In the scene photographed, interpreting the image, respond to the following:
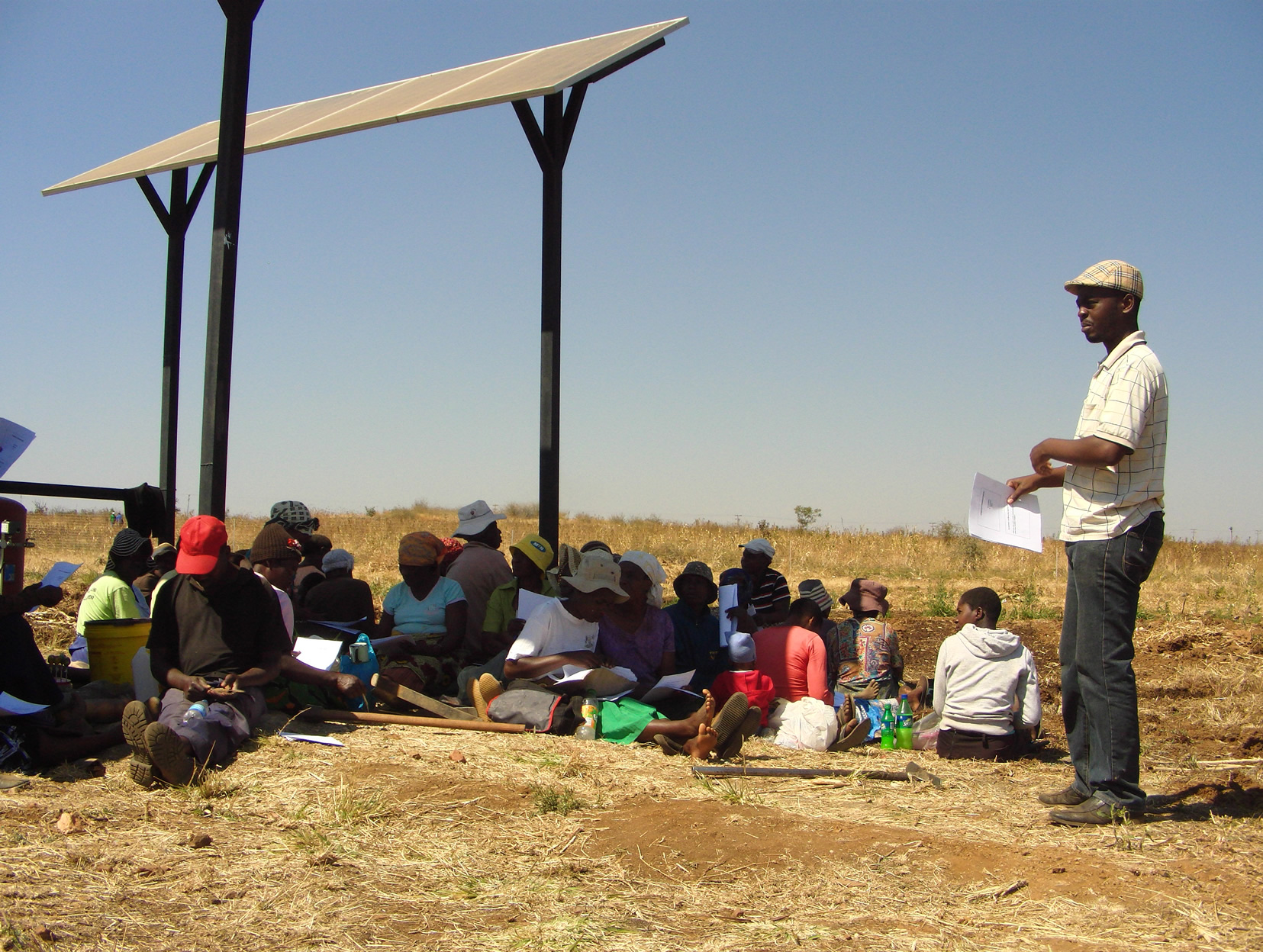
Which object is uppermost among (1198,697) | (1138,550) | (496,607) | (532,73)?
(532,73)

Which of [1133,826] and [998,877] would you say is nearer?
[998,877]

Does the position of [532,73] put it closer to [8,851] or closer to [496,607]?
[496,607]

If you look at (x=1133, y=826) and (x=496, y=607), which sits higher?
(x=496, y=607)

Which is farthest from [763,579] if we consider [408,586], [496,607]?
[408,586]

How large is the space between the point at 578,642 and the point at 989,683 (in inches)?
98.0

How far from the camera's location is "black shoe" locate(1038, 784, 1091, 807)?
4664 millimetres

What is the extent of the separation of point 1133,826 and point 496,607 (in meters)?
4.27

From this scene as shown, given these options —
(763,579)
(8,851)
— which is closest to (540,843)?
(8,851)

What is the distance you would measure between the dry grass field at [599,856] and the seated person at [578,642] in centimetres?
28

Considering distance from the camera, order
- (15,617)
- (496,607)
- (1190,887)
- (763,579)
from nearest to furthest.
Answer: (1190,887) < (15,617) < (496,607) < (763,579)

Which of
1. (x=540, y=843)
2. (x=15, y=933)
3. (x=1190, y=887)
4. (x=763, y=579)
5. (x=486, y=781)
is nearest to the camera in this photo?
→ (x=15, y=933)

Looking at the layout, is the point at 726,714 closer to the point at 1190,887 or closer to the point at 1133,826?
the point at 1133,826

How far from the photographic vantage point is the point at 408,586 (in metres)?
7.38

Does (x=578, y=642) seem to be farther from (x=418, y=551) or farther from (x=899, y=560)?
(x=899, y=560)
